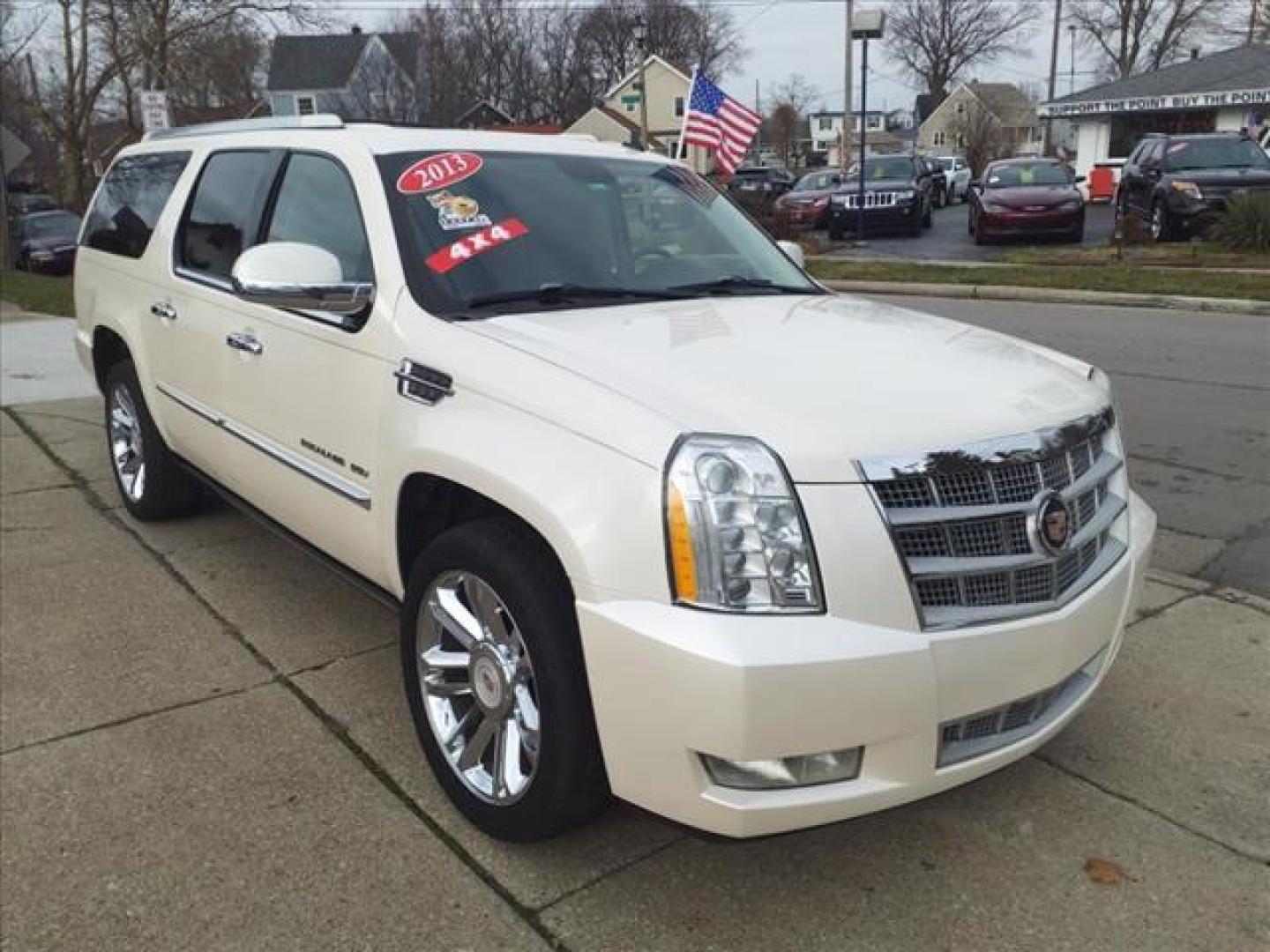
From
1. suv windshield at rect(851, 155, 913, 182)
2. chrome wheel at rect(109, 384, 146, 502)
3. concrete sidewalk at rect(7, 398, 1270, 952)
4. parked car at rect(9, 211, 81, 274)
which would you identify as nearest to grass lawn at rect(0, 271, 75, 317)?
parked car at rect(9, 211, 81, 274)

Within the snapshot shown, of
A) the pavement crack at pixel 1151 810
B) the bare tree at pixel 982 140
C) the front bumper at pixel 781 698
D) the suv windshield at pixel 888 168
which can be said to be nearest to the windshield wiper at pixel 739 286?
the front bumper at pixel 781 698

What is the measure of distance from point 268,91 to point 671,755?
7389 cm

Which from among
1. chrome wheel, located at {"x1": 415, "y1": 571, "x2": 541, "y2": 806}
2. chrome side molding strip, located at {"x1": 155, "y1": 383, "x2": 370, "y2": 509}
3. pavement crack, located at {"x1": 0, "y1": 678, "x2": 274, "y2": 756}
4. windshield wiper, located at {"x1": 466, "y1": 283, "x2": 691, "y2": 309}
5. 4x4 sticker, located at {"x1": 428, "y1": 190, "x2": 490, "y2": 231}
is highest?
4x4 sticker, located at {"x1": 428, "y1": 190, "x2": 490, "y2": 231}

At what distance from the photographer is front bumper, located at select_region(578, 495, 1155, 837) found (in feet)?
7.13

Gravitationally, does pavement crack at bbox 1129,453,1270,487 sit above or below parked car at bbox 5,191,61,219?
below

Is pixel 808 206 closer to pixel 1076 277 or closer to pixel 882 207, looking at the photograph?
pixel 882 207

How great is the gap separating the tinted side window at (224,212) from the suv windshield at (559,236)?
0.84 m

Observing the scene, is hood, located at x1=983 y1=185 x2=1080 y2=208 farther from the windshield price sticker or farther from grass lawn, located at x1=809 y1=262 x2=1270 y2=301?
the windshield price sticker

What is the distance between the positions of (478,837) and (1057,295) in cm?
1134

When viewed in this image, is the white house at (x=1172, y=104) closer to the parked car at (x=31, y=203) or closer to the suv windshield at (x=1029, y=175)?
the suv windshield at (x=1029, y=175)

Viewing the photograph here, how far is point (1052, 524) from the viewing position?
2.49m

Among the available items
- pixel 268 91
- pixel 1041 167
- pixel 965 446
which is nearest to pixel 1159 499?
pixel 965 446

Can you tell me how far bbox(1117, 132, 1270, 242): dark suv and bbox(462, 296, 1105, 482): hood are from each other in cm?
1582

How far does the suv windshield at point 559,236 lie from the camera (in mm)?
3279
